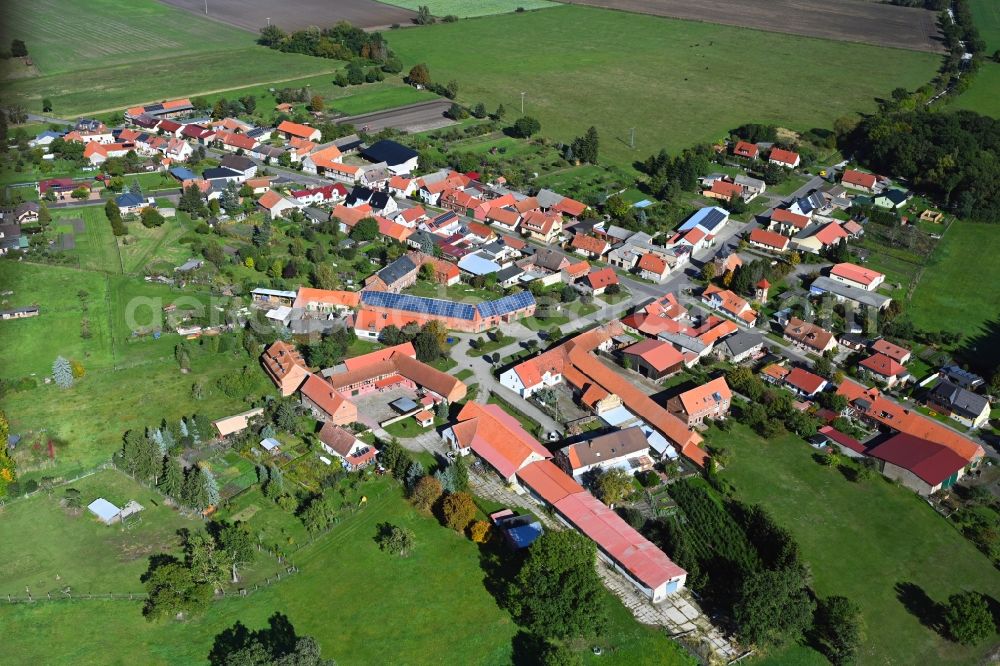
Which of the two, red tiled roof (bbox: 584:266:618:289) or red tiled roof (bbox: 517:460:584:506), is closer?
red tiled roof (bbox: 517:460:584:506)

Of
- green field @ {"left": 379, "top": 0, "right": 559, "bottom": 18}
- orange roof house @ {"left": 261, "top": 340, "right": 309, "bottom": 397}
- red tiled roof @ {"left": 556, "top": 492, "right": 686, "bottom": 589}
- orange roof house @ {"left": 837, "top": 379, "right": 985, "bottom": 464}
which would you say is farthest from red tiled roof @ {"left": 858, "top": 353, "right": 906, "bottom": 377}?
green field @ {"left": 379, "top": 0, "right": 559, "bottom": 18}

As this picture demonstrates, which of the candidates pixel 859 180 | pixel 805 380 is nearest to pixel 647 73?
pixel 859 180

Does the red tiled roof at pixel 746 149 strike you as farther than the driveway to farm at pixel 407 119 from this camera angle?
No

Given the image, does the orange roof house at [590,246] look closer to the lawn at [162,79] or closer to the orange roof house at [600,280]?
the orange roof house at [600,280]

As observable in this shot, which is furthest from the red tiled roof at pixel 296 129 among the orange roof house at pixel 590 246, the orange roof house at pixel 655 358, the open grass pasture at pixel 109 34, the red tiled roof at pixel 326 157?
the orange roof house at pixel 655 358

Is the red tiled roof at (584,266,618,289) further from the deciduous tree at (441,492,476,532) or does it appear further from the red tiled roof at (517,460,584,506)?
the deciduous tree at (441,492,476,532)

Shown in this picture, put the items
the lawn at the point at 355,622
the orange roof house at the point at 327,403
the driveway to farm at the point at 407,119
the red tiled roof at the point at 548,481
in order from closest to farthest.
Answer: the lawn at the point at 355,622
the red tiled roof at the point at 548,481
the orange roof house at the point at 327,403
the driveway to farm at the point at 407,119

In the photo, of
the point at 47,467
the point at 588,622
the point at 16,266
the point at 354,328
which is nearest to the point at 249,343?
the point at 354,328
